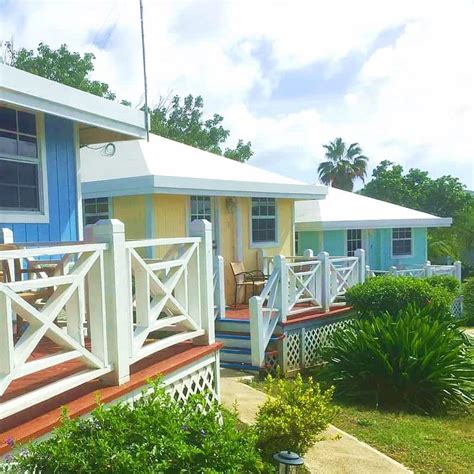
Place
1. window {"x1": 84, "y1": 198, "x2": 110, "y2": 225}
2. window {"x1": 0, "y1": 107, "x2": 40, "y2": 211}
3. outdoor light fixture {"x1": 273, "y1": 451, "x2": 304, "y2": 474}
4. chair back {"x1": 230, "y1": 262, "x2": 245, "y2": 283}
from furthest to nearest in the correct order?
chair back {"x1": 230, "y1": 262, "x2": 245, "y2": 283}
window {"x1": 84, "y1": 198, "x2": 110, "y2": 225}
window {"x1": 0, "y1": 107, "x2": 40, "y2": 211}
outdoor light fixture {"x1": 273, "y1": 451, "x2": 304, "y2": 474}

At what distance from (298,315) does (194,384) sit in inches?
213

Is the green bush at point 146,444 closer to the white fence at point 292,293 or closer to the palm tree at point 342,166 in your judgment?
the white fence at point 292,293

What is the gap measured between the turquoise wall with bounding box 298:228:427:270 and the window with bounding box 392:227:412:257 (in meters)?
0.19

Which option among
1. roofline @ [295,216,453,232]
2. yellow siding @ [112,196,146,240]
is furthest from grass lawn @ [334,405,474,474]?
roofline @ [295,216,453,232]

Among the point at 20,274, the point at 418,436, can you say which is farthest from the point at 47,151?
the point at 418,436

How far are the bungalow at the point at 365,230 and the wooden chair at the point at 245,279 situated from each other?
23.9ft

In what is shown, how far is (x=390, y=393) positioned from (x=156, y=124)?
27.6 m

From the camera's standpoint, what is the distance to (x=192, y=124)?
36.2m

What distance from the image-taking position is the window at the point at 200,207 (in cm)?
1147

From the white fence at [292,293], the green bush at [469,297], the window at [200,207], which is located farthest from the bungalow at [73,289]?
the green bush at [469,297]

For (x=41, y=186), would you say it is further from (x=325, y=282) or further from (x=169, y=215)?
(x=325, y=282)

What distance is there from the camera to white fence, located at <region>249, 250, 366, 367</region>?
29.5 feet

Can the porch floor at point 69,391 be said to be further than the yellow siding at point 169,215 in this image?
No

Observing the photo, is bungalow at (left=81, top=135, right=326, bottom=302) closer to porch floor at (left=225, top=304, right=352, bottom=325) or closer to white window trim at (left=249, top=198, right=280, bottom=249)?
white window trim at (left=249, top=198, right=280, bottom=249)
